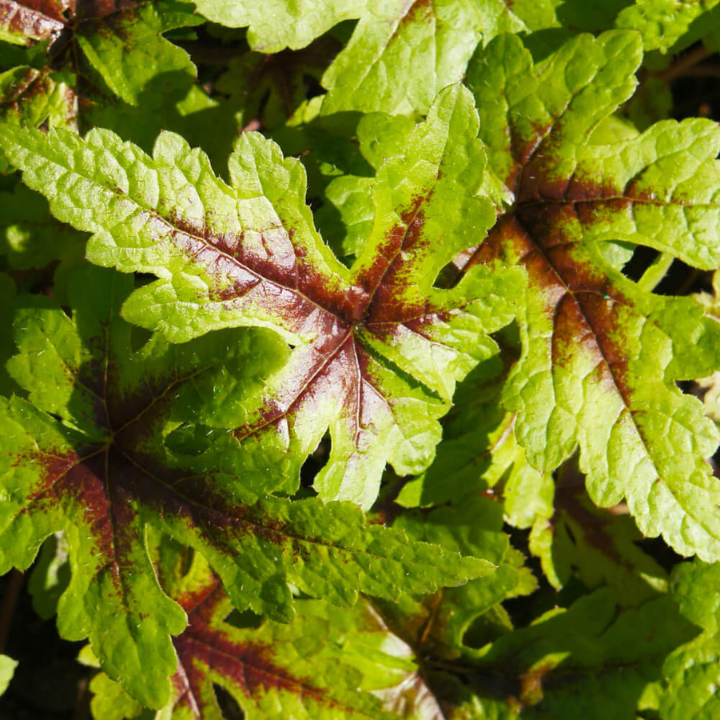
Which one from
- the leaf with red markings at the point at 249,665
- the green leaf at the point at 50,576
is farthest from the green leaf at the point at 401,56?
the green leaf at the point at 50,576

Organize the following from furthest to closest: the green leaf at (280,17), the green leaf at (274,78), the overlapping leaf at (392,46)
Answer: the green leaf at (274,78)
the overlapping leaf at (392,46)
the green leaf at (280,17)

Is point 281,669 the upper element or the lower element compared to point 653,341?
lower

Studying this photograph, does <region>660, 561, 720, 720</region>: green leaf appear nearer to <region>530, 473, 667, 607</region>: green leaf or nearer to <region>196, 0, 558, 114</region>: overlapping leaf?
<region>530, 473, 667, 607</region>: green leaf

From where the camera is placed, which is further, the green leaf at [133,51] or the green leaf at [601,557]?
the green leaf at [601,557]

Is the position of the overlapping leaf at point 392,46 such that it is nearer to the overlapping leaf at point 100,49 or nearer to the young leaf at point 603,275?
the young leaf at point 603,275

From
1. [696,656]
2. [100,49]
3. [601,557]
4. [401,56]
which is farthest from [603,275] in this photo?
[100,49]

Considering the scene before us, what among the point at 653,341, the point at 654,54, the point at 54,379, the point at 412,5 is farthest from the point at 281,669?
the point at 654,54

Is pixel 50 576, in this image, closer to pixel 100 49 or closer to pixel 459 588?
pixel 459 588

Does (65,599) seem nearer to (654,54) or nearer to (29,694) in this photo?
(29,694)
